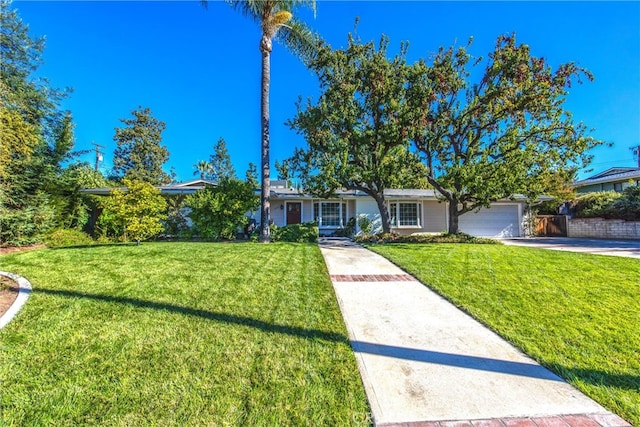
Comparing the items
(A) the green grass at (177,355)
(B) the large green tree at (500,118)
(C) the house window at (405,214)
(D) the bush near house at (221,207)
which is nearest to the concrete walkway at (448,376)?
(A) the green grass at (177,355)

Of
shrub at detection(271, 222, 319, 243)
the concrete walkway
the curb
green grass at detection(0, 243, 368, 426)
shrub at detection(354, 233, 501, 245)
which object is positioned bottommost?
the concrete walkway

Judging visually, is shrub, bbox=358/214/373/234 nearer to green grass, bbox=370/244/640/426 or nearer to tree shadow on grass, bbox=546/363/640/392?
green grass, bbox=370/244/640/426

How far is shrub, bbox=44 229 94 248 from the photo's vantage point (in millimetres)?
11357

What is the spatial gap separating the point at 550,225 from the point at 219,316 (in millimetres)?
21805

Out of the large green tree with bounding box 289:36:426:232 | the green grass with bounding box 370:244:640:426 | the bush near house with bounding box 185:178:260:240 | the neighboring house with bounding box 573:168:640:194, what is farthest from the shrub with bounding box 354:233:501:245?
the neighboring house with bounding box 573:168:640:194

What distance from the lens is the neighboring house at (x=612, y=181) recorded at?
2092 centimetres

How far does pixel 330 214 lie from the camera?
17438 mm

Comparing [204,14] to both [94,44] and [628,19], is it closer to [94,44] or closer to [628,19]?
[94,44]

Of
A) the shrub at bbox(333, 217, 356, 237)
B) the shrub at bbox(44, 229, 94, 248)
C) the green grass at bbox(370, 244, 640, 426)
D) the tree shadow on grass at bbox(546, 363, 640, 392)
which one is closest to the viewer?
the tree shadow on grass at bbox(546, 363, 640, 392)

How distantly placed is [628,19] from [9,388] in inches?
616

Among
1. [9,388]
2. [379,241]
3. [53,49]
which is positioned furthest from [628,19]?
[53,49]

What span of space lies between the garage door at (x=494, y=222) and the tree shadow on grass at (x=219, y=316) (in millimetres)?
16705

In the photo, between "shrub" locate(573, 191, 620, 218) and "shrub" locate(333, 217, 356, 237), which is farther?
"shrub" locate(333, 217, 356, 237)

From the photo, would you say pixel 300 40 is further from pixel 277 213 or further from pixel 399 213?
pixel 399 213
